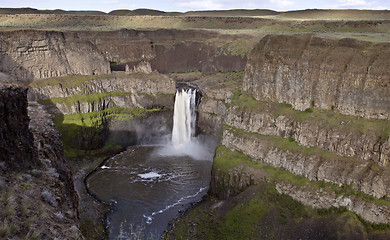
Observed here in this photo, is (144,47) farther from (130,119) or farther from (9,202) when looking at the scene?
(9,202)

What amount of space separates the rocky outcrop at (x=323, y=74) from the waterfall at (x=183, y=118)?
14.7 m

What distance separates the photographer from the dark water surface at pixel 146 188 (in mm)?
37312

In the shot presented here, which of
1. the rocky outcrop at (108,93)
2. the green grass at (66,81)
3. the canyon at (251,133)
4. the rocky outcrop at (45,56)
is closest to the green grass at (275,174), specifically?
the canyon at (251,133)

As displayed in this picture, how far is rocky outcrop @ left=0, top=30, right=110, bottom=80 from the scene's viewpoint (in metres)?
61.1

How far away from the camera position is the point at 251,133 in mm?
42250

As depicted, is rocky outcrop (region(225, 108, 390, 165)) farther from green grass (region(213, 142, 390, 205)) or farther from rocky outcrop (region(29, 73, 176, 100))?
rocky outcrop (region(29, 73, 176, 100))

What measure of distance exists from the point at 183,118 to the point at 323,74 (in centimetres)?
2643

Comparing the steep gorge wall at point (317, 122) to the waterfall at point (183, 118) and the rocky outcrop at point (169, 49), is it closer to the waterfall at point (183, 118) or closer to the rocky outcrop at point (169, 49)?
the waterfall at point (183, 118)

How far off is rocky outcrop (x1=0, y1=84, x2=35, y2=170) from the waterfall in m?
42.8

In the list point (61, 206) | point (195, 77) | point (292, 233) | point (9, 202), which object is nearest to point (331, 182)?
point (292, 233)

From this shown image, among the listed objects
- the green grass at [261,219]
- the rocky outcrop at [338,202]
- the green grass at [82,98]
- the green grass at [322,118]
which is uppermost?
the green grass at [322,118]

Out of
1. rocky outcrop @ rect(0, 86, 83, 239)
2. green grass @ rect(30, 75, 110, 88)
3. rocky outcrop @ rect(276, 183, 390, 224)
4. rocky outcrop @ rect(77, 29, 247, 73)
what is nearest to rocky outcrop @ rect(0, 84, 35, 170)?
rocky outcrop @ rect(0, 86, 83, 239)

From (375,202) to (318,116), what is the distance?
35.1 ft

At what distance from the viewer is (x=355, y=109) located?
3609 centimetres
